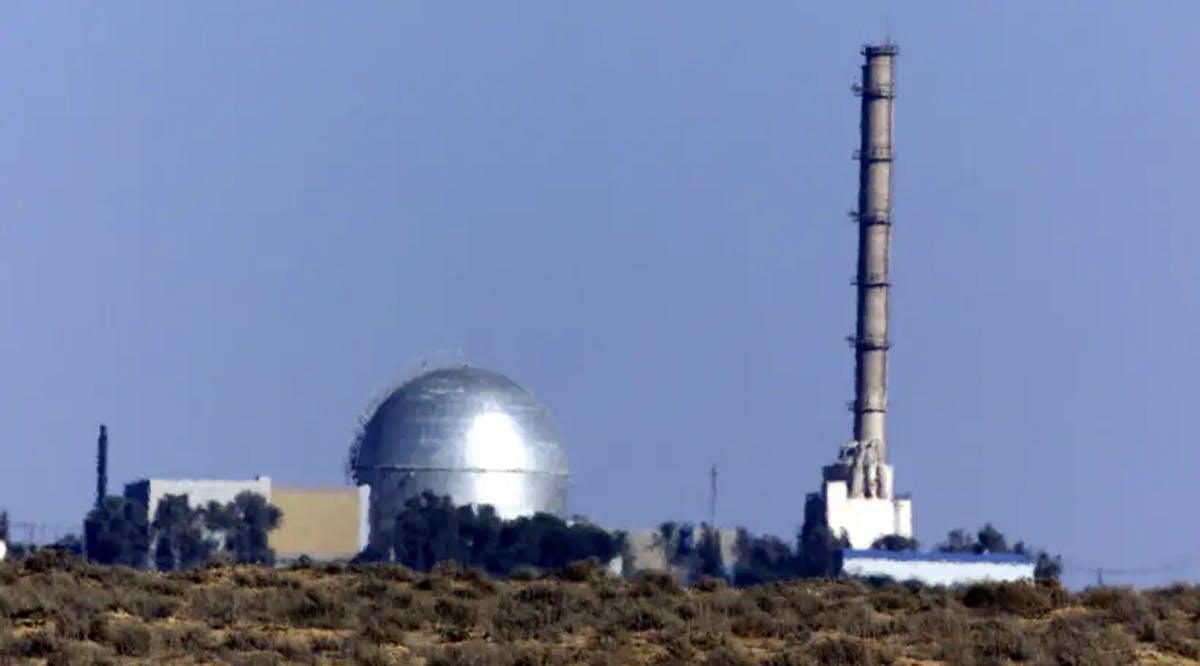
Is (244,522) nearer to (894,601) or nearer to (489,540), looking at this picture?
(489,540)

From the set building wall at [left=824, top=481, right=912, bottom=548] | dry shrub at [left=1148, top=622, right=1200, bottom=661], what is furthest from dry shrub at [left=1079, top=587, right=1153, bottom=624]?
building wall at [left=824, top=481, right=912, bottom=548]

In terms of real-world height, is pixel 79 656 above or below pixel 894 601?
below

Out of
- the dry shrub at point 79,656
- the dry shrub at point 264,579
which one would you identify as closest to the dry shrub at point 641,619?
the dry shrub at point 264,579

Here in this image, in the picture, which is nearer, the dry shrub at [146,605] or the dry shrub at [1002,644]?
the dry shrub at [1002,644]

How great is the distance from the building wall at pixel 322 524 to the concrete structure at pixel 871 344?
19.4 meters

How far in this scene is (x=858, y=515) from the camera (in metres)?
129

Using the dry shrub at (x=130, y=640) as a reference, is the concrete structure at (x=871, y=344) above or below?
above

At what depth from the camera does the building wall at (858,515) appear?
12825cm

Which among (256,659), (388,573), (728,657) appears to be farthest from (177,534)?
(728,657)

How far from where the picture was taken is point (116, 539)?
386 ft

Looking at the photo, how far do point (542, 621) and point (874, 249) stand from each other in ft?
293

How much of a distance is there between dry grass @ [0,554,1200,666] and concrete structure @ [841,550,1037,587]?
61.0 m

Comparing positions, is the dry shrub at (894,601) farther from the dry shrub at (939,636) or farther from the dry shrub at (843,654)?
the dry shrub at (843,654)

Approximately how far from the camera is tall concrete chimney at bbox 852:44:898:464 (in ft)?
407
